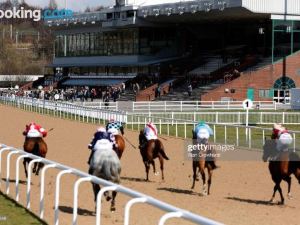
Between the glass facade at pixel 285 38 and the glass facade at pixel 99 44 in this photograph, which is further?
the glass facade at pixel 99 44

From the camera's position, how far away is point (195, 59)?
5575 centimetres

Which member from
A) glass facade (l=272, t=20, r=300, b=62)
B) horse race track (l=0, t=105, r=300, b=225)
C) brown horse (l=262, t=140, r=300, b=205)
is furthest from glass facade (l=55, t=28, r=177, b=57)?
brown horse (l=262, t=140, r=300, b=205)

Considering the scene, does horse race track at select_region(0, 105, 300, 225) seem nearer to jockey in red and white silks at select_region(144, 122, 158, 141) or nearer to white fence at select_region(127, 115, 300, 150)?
jockey in red and white silks at select_region(144, 122, 158, 141)

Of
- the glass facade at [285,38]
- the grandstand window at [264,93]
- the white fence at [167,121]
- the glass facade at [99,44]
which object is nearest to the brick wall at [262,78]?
the grandstand window at [264,93]

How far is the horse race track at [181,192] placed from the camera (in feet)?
31.5

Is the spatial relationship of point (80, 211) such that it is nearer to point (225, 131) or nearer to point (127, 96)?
point (225, 131)

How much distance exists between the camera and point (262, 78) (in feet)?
151

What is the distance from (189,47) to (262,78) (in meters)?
14.4

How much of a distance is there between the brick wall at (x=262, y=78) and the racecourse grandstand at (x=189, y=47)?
2.6 inches

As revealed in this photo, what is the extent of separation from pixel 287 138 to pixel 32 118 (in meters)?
23.8

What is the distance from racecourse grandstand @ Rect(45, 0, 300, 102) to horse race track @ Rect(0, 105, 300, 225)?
25.9 meters

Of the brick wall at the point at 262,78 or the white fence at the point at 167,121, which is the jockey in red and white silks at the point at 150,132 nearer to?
the white fence at the point at 167,121

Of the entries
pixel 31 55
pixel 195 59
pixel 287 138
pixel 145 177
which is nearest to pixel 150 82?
pixel 195 59

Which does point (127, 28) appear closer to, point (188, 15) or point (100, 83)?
point (100, 83)
